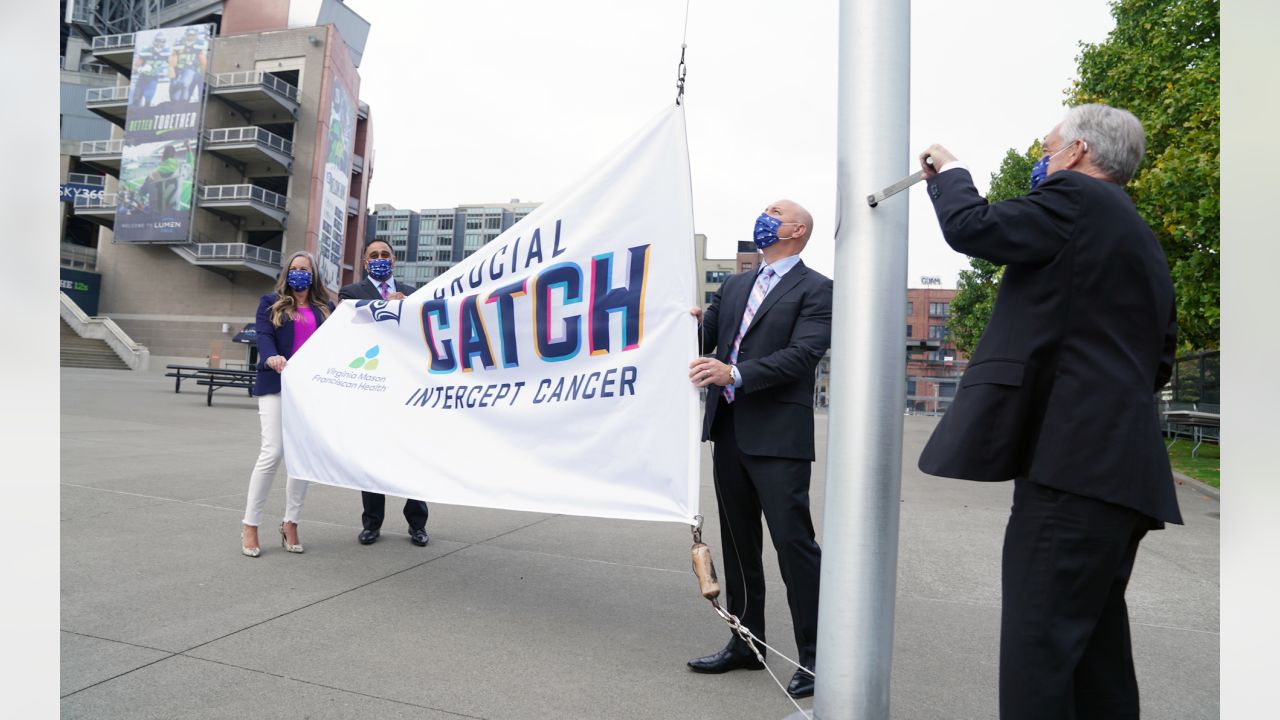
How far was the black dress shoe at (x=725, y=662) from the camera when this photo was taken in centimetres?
352

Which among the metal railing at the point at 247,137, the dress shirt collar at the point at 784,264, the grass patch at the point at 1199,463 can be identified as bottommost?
the grass patch at the point at 1199,463

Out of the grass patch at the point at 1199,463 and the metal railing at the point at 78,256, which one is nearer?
the grass patch at the point at 1199,463

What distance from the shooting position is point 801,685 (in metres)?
3.33

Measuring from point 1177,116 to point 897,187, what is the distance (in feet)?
58.4

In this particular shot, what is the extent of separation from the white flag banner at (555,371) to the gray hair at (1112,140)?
1604mm

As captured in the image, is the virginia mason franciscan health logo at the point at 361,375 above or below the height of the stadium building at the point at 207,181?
below

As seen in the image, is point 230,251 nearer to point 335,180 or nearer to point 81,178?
point 335,180

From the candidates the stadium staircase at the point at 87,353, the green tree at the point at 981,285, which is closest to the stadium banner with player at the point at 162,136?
the stadium staircase at the point at 87,353

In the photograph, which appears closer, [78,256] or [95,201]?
[95,201]

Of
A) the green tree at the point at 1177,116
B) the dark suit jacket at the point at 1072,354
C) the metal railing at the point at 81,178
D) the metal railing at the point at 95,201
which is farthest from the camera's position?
the metal railing at the point at 81,178

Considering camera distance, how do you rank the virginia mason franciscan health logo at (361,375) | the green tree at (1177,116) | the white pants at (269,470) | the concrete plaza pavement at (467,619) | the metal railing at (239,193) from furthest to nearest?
the metal railing at (239,193) < the green tree at (1177,116) < the white pants at (269,470) < the virginia mason franciscan health logo at (361,375) < the concrete plaza pavement at (467,619)

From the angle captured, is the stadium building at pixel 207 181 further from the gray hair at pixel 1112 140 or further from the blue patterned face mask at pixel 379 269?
the gray hair at pixel 1112 140

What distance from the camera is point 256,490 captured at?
5.20m

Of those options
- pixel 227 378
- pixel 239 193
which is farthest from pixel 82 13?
pixel 227 378
